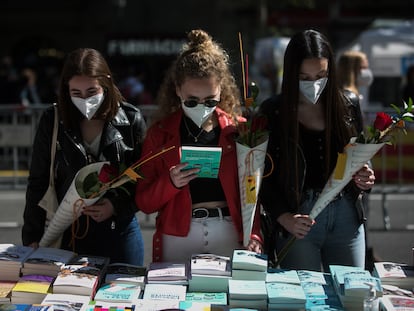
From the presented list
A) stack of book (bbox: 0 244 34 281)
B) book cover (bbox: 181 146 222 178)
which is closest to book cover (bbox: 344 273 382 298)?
book cover (bbox: 181 146 222 178)

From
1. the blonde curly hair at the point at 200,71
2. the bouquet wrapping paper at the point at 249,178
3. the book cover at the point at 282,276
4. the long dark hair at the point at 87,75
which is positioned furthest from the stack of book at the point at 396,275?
the long dark hair at the point at 87,75

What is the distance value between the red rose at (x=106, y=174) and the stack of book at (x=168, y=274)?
0.48 m

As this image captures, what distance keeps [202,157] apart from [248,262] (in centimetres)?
50

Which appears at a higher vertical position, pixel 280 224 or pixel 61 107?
pixel 61 107

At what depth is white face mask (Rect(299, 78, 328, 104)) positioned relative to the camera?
352cm

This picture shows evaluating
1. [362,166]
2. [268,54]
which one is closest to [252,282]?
[362,166]

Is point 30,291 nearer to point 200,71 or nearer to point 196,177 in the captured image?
point 196,177

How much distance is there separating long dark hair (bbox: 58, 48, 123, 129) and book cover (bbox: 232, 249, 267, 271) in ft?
3.51

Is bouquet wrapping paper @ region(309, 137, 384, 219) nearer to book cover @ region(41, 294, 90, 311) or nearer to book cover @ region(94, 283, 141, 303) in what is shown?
book cover @ region(94, 283, 141, 303)

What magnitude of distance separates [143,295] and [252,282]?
18.5 inches

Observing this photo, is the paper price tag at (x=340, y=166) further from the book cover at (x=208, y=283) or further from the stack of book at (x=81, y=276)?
the stack of book at (x=81, y=276)

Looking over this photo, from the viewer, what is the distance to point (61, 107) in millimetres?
3781

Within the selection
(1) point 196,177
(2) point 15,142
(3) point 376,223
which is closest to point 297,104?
(1) point 196,177

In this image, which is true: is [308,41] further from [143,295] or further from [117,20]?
[117,20]
